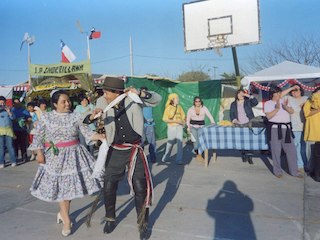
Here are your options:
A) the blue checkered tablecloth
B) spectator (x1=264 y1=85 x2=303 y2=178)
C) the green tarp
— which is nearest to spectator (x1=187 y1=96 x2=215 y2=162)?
the blue checkered tablecloth

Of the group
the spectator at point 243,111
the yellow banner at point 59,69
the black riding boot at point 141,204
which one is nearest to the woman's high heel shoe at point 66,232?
the black riding boot at point 141,204

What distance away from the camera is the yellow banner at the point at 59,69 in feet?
42.5

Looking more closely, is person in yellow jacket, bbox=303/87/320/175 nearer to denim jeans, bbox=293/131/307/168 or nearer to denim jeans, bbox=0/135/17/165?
denim jeans, bbox=293/131/307/168

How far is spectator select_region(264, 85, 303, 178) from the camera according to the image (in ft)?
21.2

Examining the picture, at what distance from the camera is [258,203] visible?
16.8 feet

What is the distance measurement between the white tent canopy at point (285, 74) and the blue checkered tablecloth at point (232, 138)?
4.46 metres

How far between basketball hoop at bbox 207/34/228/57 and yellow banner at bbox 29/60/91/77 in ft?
15.2

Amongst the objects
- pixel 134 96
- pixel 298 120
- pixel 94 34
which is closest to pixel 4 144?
pixel 134 96

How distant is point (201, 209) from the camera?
16.0ft

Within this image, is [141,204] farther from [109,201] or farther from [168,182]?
[168,182]

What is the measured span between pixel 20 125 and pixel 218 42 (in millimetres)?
6940

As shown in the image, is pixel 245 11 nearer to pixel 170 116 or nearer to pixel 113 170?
pixel 170 116

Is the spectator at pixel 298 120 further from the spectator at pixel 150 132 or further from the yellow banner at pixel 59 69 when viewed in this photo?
the yellow banner at pixel 59 69

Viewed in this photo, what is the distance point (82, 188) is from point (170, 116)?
4.48 m
